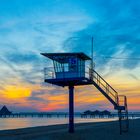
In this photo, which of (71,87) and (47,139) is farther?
(71,87)

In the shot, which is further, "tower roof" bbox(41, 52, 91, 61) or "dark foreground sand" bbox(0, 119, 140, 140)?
"tower roof" bbox(41, 52, 91, 61)

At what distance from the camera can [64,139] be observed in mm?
28547

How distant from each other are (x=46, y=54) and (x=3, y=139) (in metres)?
9.88

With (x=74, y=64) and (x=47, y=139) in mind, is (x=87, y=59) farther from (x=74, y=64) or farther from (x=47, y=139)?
(x=47, y=139)

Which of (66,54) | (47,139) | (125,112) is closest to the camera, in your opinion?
(47,139)

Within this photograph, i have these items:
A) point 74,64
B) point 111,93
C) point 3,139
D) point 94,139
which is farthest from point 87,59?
point 3,139

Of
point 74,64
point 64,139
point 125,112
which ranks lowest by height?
point 64,139

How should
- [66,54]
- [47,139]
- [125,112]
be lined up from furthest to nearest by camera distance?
[125,112]
[66,54]
[47,139]

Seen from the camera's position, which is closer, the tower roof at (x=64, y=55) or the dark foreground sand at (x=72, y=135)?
the dark foreground sand at (x=72, y=135)

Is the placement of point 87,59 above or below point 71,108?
above

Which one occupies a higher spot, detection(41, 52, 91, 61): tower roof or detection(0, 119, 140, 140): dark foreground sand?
detection(41, 52, 91, 61): tower roof

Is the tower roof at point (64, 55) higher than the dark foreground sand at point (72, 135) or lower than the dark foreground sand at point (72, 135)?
higher

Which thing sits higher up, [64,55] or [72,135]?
[64,55]

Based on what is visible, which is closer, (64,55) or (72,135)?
(72,135)
